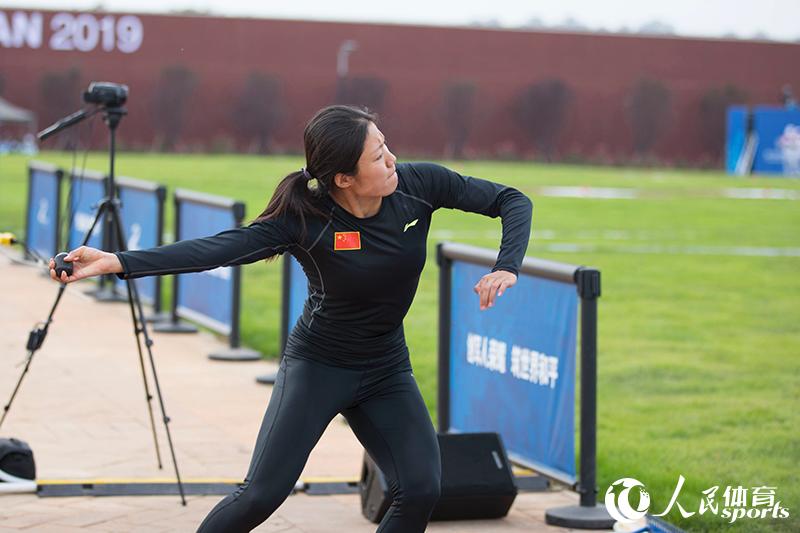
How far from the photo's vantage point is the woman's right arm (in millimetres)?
4383

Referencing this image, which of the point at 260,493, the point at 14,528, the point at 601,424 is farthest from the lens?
the point at 601,424

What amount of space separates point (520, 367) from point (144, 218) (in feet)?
24.7

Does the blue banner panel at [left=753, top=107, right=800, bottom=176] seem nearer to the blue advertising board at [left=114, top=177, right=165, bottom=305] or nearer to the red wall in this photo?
the red wall

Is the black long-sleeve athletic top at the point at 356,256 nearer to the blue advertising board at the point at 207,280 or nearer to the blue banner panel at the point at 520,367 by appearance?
the blue banner panel at the point at 520,367

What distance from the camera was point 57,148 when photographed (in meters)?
59.7

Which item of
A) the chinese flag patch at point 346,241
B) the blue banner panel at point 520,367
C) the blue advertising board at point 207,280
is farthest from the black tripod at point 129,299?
the blue advertising board at point 207,280

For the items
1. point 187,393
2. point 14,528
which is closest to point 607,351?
point 187,393

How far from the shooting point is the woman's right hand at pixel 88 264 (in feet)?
14.3

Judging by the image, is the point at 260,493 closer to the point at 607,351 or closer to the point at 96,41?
the point at 607,351

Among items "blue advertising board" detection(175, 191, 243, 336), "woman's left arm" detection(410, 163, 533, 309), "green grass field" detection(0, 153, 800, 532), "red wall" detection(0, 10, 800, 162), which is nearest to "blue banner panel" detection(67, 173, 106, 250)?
"green grass field" detection(0, 153, 800, 532)

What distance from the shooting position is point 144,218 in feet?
45.5

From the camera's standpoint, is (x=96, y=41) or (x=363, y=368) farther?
(x=96, y=41)

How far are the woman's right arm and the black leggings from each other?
442 mm

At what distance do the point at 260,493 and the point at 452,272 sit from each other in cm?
341
